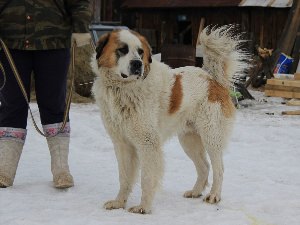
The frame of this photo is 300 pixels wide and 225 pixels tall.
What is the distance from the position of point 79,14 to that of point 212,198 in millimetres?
1769

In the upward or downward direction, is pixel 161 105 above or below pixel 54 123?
above

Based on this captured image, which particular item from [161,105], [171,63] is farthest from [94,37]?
[161,105]

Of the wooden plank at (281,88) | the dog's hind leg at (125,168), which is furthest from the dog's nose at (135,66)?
the wooden plank at (281,88)

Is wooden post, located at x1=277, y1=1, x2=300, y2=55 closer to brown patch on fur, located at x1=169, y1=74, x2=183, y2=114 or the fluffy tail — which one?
the fluffy tail

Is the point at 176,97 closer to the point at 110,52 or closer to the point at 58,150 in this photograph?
the point at 110,52

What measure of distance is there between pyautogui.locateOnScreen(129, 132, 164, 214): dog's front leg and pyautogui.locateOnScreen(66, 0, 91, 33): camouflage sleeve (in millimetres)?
1022

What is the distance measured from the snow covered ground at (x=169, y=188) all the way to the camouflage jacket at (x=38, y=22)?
3.86 feet

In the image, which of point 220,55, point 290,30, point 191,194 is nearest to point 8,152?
point 191,194

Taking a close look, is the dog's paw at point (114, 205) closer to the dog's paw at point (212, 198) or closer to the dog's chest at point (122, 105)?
the dog's chest at point (122, 105)

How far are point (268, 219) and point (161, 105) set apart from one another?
3.68 feet

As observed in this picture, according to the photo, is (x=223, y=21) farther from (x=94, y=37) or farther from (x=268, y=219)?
(x=268, y=219)

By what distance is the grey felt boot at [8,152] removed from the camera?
422cm

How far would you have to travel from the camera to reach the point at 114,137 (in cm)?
384

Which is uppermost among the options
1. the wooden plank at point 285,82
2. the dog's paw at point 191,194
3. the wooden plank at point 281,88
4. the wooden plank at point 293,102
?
the dog's paw at point 191,194
